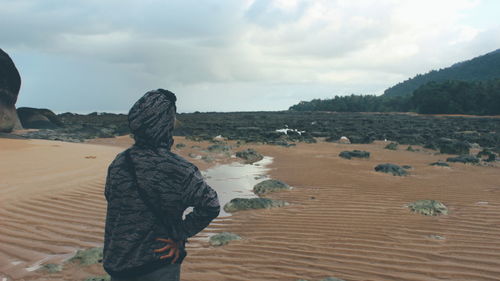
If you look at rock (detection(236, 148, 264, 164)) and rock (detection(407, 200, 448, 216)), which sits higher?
rock (detection(236, 148, 264, 164))

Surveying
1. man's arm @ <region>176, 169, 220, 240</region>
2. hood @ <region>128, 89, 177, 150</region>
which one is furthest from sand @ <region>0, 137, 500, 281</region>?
hood @ <region>128, 89, 177, 150</region>

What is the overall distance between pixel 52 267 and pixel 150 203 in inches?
134

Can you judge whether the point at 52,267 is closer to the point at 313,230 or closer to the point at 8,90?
the point at 313,230

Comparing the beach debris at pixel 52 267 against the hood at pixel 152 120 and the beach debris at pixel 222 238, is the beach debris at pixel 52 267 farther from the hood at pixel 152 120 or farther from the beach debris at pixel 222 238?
the hood at pixel 152 120

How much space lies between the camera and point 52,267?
4.73 metres

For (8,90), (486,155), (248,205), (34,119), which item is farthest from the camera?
(34,119)

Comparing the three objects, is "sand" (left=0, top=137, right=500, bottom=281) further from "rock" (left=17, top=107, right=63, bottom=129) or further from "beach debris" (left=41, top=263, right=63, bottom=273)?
"rock" (left=17, top=107, right=63, bottom=129)

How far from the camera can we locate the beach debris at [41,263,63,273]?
4.67 m

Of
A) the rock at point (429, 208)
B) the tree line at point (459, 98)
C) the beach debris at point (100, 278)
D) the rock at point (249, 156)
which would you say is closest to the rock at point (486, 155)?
the rock at point (249, 156)

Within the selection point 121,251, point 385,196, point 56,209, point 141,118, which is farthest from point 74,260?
point 385,196

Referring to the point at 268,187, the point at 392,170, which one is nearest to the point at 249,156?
the point at 392,170

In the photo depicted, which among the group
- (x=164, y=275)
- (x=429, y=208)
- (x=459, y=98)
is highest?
(x=459, y=98)

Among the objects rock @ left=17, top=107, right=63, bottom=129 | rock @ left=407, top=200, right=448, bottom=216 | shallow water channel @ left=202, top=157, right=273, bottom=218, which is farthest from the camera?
rock @ left=17, top=107, right=63, bottom=129

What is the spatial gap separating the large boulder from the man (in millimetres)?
21193
